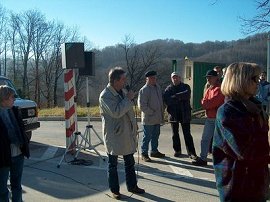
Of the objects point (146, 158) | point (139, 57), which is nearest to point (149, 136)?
point (146, 158)

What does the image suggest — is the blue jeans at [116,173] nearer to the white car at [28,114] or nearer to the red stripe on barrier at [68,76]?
the red stripe on barrier at [68,76]

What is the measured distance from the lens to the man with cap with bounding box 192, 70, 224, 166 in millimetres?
7465

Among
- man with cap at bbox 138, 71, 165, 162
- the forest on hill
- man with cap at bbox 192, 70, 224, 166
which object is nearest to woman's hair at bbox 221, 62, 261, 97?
man with cap at bbox 192, 70, 224, 166

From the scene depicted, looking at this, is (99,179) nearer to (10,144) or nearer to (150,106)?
(150,106)

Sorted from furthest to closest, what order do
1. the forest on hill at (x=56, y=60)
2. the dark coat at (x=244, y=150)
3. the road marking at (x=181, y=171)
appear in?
the forest on hill at (x=56, y=60) < the road marking at (x=181, y=171) < the dark coat at (x=244, y=150)

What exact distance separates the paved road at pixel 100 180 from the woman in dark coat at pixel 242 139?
2883 mm

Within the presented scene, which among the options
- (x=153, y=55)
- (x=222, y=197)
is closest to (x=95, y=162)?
(x=222, y=197)

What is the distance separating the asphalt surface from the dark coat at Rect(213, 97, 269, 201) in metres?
2.88

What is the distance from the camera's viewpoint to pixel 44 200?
6.04 metres

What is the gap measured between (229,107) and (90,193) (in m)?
3.78

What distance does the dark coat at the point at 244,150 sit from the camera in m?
2.99

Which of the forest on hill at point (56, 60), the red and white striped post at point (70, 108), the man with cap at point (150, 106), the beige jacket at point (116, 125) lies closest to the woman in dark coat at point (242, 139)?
the beige jacket at point (116, 125)

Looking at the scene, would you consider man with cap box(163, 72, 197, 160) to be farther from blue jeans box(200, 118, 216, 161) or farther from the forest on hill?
the forest on hill

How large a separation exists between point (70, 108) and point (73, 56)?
124cm
